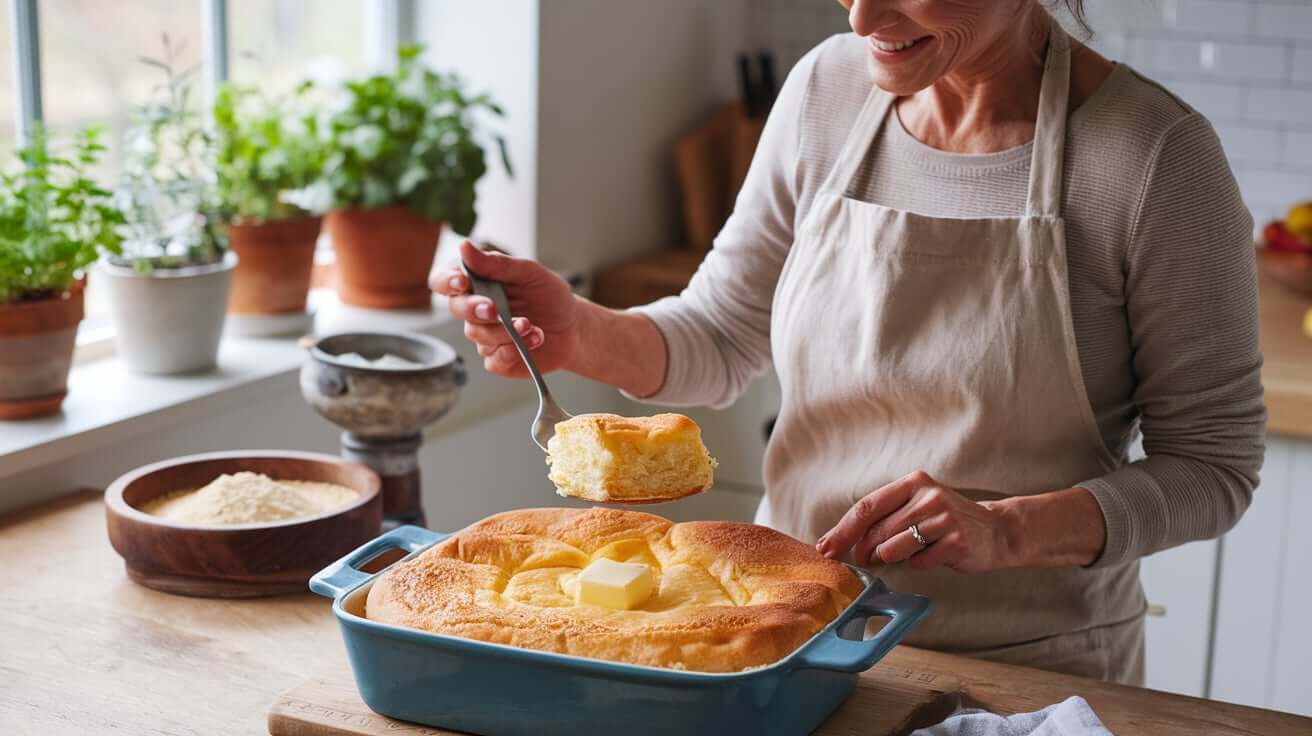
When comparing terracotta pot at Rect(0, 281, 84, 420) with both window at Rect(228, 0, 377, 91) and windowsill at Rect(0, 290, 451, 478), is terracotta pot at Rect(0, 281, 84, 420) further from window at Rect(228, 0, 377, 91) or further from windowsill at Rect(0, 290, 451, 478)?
window at Rect(228, 0, 377, 91)

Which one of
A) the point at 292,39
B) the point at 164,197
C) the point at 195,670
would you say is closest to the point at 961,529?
the point at 195,670

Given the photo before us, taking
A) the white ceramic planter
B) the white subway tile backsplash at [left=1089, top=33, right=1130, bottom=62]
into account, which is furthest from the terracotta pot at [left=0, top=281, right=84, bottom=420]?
the white subway tile backsplash at [left=1089, top=33, right=1130, bottom=62]

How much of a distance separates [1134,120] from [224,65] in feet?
5.29

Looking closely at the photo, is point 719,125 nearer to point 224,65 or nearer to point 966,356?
point 224,65

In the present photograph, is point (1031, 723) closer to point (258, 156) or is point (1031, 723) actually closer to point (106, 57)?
point (258, 156)

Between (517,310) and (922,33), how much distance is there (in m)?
0.51

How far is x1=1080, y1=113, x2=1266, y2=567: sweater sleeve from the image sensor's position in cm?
Answer: 140

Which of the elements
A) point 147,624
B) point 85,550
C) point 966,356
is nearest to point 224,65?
point 85,550

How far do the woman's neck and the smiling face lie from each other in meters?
0.05

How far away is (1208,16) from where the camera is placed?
304 cm

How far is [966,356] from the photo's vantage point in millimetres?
1481

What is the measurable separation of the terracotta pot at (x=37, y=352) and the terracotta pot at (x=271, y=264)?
452mm

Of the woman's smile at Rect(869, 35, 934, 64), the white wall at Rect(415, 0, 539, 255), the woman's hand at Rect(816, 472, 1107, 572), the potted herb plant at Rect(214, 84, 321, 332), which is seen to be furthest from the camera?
the white wall at Rect(415, 0, 539, 255)

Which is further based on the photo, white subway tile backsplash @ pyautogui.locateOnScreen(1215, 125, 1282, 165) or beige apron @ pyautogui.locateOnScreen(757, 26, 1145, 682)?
white subway tile backsplash @ pyautogui.locateOnScreen(1215, 125, 1282, 165)
